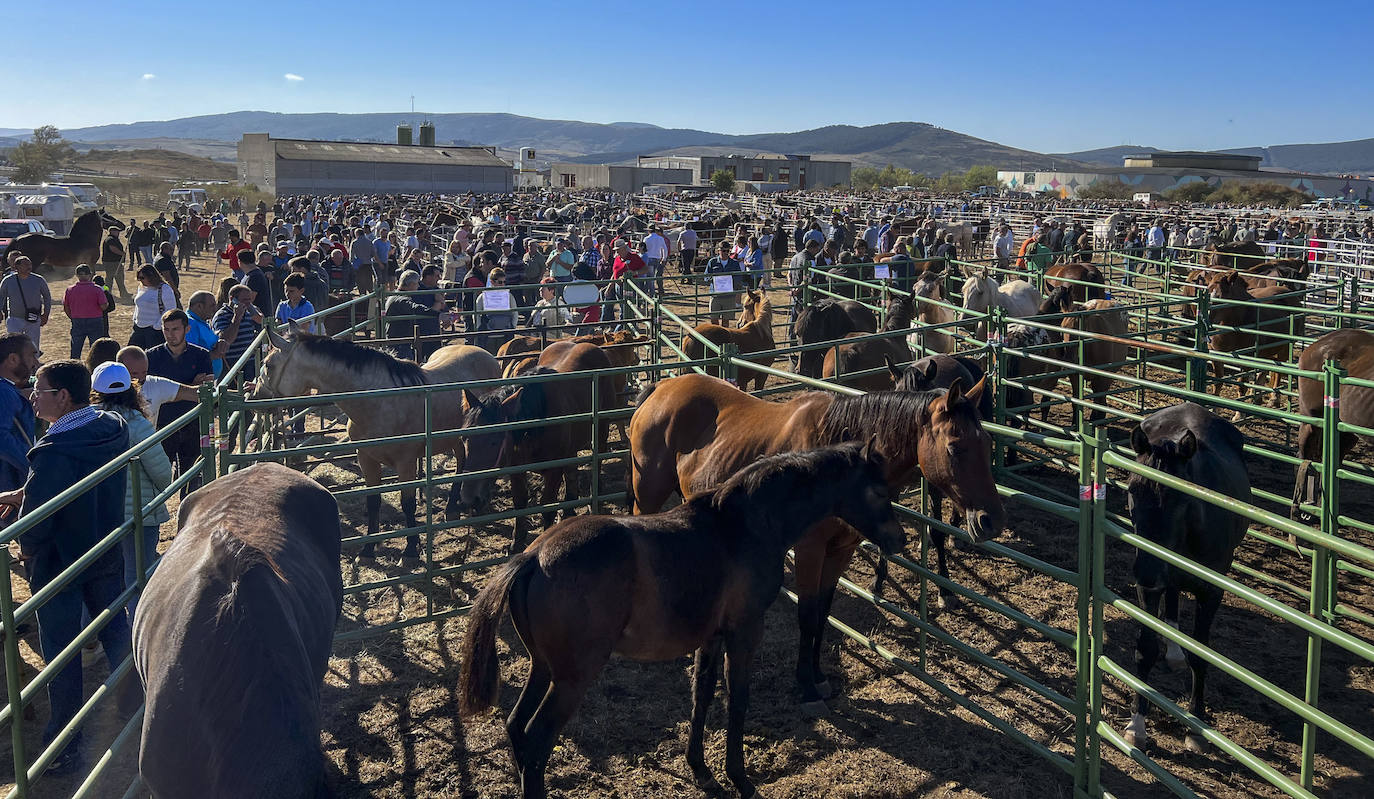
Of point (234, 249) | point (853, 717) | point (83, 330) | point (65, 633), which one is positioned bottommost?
point (853, 717)

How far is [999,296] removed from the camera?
13.7 metres

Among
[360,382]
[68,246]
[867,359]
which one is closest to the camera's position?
[360,382]

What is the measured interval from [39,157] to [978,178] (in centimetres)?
9249

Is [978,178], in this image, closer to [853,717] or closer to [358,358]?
[358,358]

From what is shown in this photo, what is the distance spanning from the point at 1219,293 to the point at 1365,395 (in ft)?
17.8

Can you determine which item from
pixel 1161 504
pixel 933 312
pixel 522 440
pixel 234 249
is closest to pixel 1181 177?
pixel 933 312

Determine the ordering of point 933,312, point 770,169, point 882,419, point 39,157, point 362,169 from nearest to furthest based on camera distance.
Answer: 1. point 882,419
2. point 933,312
3. point 39,157
4. point 362,169
5. point 770,169

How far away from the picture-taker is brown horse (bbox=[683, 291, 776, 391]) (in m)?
10.9

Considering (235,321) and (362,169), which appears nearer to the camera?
(235,321)

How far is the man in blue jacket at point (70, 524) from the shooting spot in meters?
4.37

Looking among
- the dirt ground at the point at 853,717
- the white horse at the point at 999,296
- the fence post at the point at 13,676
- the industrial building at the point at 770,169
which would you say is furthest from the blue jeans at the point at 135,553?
the industrial building at the point at 770,169

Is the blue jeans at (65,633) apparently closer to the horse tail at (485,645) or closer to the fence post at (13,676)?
the fence post at (13,676)

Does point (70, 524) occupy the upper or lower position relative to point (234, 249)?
lower

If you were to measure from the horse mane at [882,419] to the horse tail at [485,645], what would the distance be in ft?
6.62
